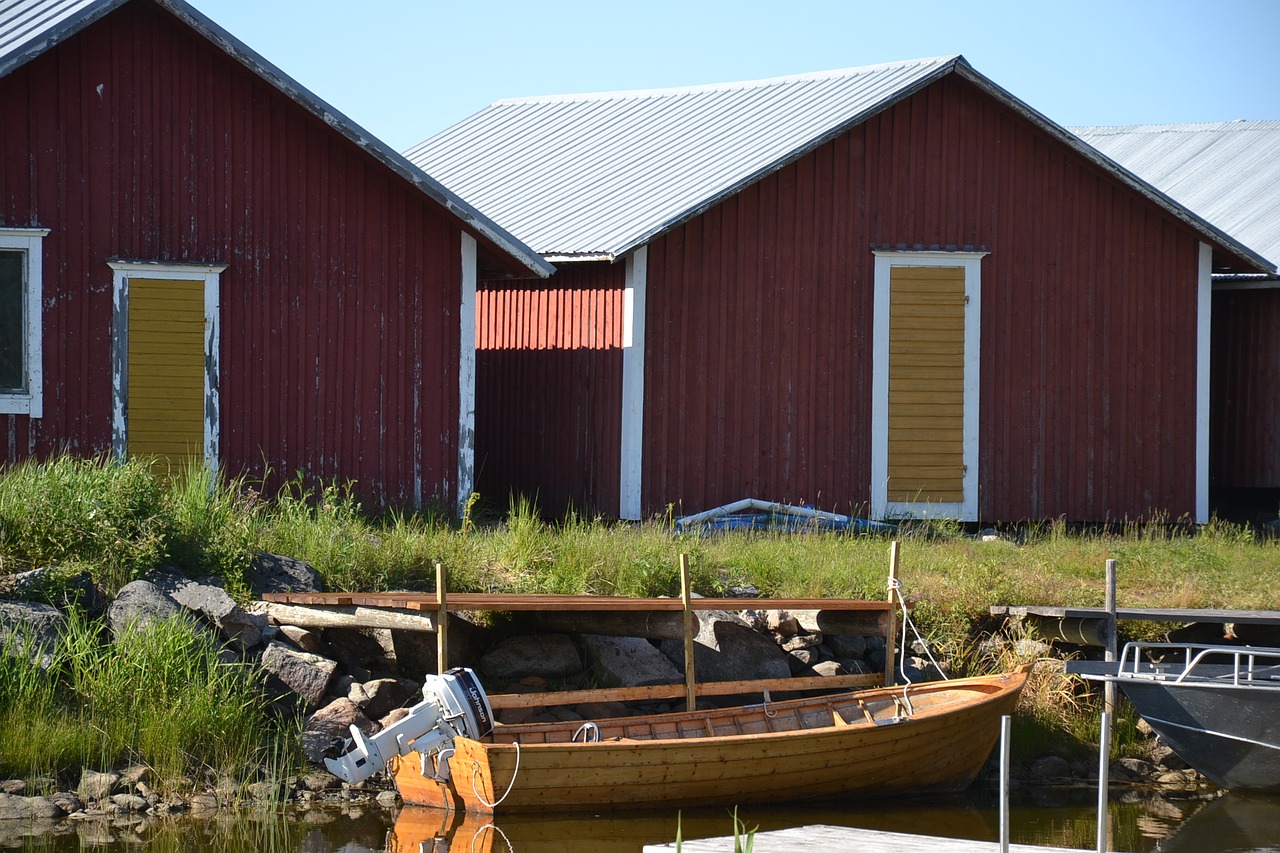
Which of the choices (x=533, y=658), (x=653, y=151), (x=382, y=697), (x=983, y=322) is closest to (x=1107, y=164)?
(x=983, y=322)

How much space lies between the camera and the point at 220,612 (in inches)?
457

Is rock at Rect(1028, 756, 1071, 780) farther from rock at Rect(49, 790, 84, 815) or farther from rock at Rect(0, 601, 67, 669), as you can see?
rock at Rect(0, 601, 67, 669)

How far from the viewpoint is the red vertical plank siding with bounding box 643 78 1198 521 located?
17297 mm

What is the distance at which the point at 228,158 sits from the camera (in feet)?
50.5

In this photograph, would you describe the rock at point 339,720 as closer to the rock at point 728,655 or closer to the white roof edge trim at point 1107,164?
the rock at point 728,655

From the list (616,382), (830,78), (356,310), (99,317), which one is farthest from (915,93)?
(99,317)

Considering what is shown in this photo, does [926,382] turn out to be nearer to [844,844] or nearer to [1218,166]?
[844,844]

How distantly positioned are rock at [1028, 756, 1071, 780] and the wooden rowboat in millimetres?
534

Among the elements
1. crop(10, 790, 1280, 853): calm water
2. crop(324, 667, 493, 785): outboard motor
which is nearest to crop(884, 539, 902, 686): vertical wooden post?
crop(10, 790, 1280, 853): calm water

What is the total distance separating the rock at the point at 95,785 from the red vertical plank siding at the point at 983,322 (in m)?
7.48

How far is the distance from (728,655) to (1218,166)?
51.9ft

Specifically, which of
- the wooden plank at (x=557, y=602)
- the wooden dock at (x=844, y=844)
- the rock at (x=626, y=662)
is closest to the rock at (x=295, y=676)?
the wooden plank at (x=557, y=602)

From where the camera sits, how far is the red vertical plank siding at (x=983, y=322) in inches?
681

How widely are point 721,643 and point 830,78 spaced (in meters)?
9.09
